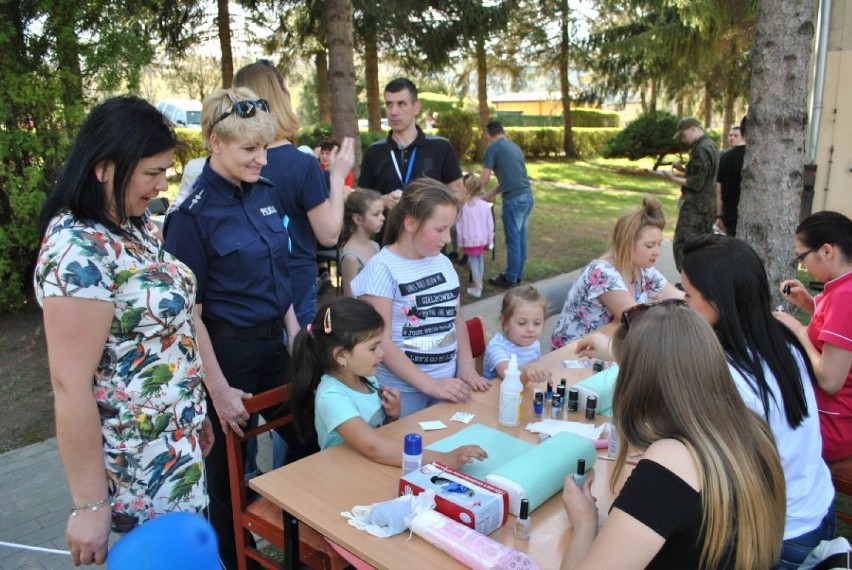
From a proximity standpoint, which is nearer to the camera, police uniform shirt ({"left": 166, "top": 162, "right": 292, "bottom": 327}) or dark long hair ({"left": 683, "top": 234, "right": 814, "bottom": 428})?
dark long hair ({"left": 683, "top": 234, "right": 814, "bottom": 428})

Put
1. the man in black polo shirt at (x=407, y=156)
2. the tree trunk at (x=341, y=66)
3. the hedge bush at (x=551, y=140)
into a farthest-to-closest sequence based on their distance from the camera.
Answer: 1. the hedge bush at (x=551, y=140)
2. the tree trunk at (x=341, y=66)
3. the man in black polo shirt at (x=407, y=156)

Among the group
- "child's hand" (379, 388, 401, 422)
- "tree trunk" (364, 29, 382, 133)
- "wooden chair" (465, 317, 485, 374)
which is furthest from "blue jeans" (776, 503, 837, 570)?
"tree trunk" (364, 29, 382, 133)

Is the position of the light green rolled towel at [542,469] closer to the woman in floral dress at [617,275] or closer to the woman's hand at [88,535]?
the woman's hand at [88,535]

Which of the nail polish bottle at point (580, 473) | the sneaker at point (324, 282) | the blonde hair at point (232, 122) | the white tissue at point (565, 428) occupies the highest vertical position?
the blonde hair at point (232, 122)

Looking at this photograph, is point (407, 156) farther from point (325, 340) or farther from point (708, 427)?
point (708, 427)

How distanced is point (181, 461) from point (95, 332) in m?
0.49

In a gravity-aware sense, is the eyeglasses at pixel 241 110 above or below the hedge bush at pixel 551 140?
above

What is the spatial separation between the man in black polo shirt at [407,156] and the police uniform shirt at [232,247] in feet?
7.17

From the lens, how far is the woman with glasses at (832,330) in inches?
97.8

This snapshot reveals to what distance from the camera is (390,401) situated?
254cm

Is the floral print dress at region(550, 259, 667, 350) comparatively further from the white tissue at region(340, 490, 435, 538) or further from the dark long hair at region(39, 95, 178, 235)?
the dark long hair at region(39, 95, 178, 235)

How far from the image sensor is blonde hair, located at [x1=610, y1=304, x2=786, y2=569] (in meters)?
1.42

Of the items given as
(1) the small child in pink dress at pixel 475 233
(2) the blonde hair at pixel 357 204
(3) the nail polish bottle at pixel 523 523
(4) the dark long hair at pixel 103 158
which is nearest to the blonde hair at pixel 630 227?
(2) the blonde hair at pixel 357 204

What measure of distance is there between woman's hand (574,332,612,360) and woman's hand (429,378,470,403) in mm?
738
